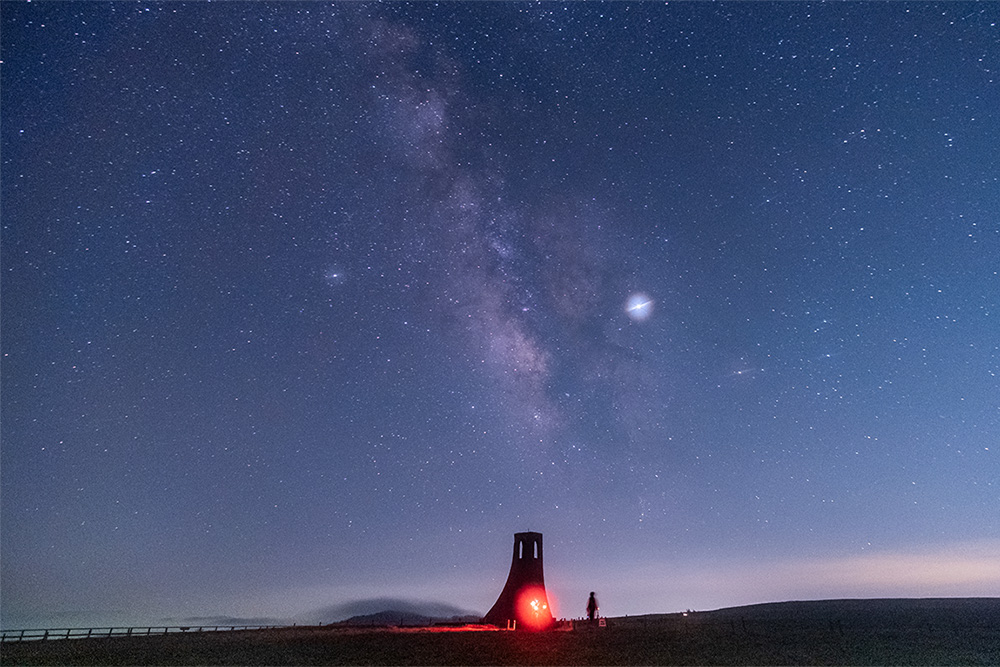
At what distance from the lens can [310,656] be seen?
24.9 meters

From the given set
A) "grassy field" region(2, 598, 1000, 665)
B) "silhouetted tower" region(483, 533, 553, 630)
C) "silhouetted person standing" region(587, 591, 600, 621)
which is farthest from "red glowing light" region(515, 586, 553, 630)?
"grassy field" region(2, 598, 1000, 665)

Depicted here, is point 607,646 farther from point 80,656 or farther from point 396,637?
point 80,656

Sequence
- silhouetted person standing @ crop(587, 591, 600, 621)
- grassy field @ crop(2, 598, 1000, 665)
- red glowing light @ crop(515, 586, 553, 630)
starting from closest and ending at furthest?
grassy field @ crop(2, 598, 1000, 665), silhouetted person standing @ crop(587, 591, 600, 621), red glowing light @ crop(515, 586, 553, 630)

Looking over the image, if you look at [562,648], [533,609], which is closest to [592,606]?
[533,609]

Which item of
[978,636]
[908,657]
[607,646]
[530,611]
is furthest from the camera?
[530,611]

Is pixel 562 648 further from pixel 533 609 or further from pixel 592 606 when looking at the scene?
pixel 533 609

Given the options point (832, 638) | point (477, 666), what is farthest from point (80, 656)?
point (832, 638)

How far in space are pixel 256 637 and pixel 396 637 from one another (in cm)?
879

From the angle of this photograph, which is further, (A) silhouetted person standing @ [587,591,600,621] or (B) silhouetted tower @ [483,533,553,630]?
(B) silhouetted tower @ [483,533,553,630]

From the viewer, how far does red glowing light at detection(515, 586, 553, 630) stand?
37281mm

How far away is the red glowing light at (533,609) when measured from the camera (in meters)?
37.3

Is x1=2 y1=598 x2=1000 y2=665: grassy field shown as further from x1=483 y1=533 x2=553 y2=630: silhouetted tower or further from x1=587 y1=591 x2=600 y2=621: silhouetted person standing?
x1=483 y1=533 x2=553 y2=630: silhouetted tower

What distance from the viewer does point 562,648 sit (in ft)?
83.9

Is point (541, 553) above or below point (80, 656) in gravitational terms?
above
